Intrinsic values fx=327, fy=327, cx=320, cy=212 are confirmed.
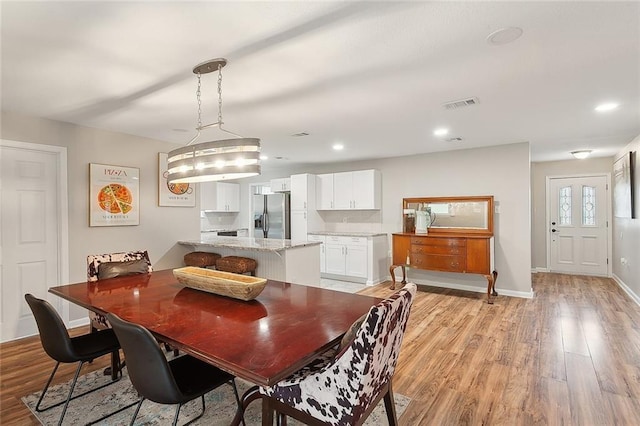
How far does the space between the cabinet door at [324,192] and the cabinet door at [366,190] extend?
0.54 m

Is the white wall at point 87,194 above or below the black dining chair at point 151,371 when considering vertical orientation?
above

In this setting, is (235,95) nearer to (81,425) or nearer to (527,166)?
(81,425)

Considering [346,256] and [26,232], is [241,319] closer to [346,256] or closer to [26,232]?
[26,232]

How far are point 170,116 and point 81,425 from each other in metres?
2.75

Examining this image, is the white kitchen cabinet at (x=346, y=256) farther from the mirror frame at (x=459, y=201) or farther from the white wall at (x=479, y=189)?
the mirror frame at (x=459, y=201)

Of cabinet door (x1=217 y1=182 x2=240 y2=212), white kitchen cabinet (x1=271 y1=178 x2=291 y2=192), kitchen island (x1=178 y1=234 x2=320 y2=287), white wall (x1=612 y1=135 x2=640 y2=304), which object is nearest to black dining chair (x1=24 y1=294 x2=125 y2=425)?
kitchen island (x1=178 y1=234 x2=320 y2=287)

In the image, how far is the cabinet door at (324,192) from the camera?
6613mm

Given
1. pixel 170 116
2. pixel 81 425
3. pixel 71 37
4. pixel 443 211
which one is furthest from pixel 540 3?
pixel 443 211

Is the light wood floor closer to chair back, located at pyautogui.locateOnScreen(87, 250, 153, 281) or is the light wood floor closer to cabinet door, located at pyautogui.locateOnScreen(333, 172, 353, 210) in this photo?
chair back, located at pyautogui.locateOnScreen(87, 250, 153, 281)

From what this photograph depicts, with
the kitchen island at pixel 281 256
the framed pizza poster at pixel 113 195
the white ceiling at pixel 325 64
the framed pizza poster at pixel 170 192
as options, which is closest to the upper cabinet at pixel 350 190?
the kitchen island at pixel 281 256

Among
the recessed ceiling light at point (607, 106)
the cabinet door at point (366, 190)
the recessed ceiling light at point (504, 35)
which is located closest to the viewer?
the recessed ceiling light at point (504, 35)

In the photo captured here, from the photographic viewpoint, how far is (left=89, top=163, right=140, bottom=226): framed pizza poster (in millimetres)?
3898

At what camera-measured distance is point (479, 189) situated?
17.2ft

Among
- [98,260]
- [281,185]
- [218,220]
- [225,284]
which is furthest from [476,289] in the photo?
[218,220]
